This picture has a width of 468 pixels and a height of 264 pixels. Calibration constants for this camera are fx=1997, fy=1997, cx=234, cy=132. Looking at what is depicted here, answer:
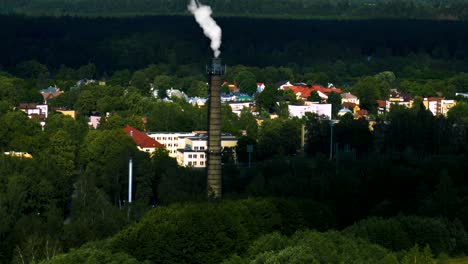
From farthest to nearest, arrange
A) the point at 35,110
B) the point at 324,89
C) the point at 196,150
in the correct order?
the point at 324,89, the point at 35,110, the point at 196,150

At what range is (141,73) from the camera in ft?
312

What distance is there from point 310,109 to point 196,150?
18.6m

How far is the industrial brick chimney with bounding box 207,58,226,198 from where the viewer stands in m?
44.8

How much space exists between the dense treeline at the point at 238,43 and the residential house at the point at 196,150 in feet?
119

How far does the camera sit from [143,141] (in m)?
63.9

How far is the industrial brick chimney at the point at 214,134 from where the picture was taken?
44.8m

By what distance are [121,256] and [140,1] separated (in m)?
129

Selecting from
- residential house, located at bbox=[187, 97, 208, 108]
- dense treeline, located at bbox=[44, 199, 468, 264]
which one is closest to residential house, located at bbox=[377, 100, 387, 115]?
residential house, located at bbox=[187, 97, 208, 108]

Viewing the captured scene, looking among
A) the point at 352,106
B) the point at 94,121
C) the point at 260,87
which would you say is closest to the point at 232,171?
the point at 94,121

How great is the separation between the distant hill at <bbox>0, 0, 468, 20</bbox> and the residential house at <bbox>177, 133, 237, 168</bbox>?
8144 centimetres

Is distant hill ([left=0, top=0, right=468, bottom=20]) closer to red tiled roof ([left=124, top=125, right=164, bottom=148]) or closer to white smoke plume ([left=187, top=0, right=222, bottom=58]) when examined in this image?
red tiled roof ([left=124, top=125, right=164, bottom=148])

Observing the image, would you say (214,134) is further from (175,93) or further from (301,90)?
(301,90)

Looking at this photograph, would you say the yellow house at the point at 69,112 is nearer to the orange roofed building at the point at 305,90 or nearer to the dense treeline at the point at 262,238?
the orange roofed building at the point at 305,90

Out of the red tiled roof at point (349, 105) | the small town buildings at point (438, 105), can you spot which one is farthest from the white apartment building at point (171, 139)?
the small town buildings at point (438, 105)
